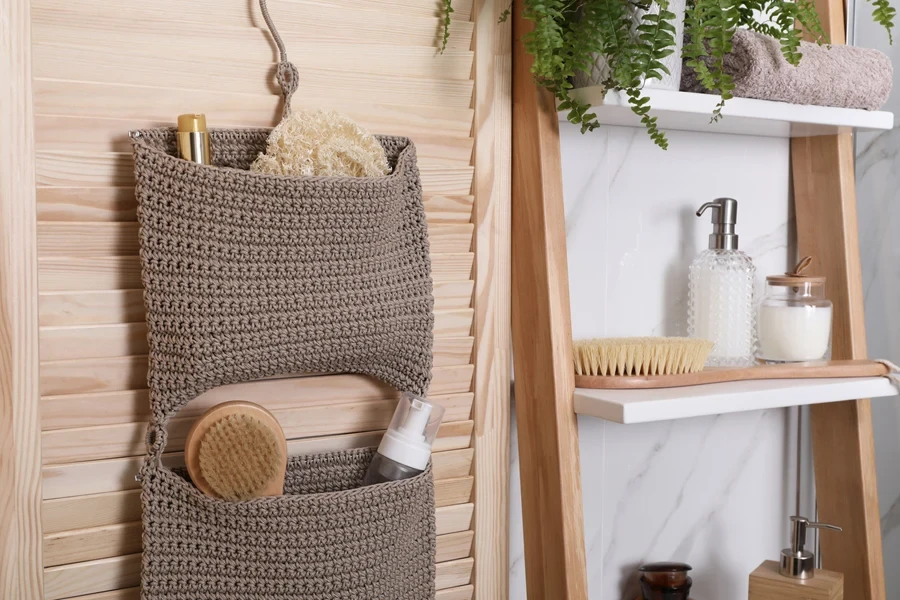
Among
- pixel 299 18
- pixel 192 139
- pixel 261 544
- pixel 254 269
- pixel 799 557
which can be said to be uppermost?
pixel 299 18

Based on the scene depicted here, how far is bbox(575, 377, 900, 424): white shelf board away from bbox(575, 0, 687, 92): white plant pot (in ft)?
0.97

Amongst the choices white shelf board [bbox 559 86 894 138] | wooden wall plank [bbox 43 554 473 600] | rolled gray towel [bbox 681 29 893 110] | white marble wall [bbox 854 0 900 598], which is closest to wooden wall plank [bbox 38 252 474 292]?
wooden wall plank [bbox 43 554 473 600]

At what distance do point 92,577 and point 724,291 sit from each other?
2.35 feet

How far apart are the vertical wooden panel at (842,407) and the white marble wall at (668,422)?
52 millimetres

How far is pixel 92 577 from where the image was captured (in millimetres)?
645

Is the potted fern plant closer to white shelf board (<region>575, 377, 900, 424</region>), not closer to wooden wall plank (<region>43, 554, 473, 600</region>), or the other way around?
white shelf board (<region>575, 377, 900, 424</region>)

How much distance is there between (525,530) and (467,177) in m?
0.37

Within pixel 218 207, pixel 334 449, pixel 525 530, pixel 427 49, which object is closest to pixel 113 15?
pixel 218 207

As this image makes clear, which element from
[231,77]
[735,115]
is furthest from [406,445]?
[735,115]

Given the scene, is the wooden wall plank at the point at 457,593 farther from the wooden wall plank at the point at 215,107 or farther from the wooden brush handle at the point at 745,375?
the wooden wall plank at the point at 215,107

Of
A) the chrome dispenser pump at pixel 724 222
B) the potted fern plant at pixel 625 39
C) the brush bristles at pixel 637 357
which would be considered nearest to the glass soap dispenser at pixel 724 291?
the chrome dispenser pump at pixel 724 222

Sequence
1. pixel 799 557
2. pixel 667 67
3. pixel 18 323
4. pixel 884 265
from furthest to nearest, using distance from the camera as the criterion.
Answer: pixel 884 265 < pixel 799 557 < pixel 667 67 < pixel 18 323

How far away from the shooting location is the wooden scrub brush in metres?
0.78

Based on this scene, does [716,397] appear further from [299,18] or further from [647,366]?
[299,18]
